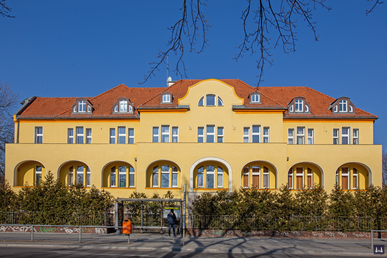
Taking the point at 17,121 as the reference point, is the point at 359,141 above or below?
below

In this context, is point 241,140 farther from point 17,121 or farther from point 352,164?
point 17,121

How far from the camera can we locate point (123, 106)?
87.0ft

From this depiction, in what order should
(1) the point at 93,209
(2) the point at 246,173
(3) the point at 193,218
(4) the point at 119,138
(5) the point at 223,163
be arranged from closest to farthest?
(3) the point at 193,218 → (1) the point at 93,209 → (5) the point at 223,163 → (2) the point at 246,173 → (4) the point at 119,138

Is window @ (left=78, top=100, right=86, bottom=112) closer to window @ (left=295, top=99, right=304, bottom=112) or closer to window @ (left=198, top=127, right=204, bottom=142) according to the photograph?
window @ (left=198, top=127, right=204, bottom=142)

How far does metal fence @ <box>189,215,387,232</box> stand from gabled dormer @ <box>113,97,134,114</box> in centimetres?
Result: 1108

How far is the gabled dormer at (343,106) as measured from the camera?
25.6m

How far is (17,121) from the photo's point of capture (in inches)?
1064

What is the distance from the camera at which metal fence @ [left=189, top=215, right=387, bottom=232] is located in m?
19.4

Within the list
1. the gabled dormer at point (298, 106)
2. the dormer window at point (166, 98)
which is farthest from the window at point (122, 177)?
the gabled dormer at point (298, 106)

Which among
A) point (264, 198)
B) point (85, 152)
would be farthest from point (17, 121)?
point (264, 198)

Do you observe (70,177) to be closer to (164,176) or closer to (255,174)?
(164,176)

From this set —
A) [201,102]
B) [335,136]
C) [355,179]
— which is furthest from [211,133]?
[355,179]

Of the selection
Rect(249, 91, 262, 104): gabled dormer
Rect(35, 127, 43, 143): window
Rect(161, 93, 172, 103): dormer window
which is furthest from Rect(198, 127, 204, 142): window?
Rect(35, 127, 43, 143): window

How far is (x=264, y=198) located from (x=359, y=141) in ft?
35.0
